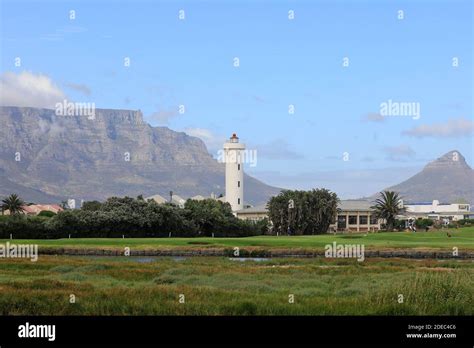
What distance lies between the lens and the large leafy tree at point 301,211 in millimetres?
149875

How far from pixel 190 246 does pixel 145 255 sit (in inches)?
346

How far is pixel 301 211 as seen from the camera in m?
150

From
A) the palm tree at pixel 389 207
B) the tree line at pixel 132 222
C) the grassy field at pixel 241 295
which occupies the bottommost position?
the grassy field at pixel 241 295

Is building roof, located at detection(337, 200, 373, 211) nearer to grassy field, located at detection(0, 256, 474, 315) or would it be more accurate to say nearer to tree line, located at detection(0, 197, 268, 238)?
tree line, located at detection(0, 197, 268, 238)

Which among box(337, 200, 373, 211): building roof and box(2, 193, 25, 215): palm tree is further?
box(337, 200, 373, 211): building roof

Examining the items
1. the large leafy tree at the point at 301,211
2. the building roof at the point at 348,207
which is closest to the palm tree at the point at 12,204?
the large leafy tree at the point at 301,211

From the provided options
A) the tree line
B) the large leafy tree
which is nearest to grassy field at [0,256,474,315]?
the tree line

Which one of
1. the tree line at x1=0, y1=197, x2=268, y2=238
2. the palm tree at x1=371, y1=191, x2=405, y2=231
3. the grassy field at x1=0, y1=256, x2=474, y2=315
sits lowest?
the grassy field at x1=0, y1=256, x2=474, y2=315

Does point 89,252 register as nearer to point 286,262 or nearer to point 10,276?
point 286,262

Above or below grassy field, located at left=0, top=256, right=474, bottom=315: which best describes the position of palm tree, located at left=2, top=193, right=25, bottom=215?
above

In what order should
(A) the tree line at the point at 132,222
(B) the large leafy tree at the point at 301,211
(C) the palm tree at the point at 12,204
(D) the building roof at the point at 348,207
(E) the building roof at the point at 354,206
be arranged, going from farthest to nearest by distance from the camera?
(D) the building roof at the point at 348,207 → (E) the building roof at the point at 354,206 → (C) the palm tree at the point at 12,204 → (B) the large leafy tree at the point at 301,211 → (A) the tree line at the point at 132,222

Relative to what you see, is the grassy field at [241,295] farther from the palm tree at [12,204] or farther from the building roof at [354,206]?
the building roof at [354,206]

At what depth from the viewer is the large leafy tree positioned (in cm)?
14988
